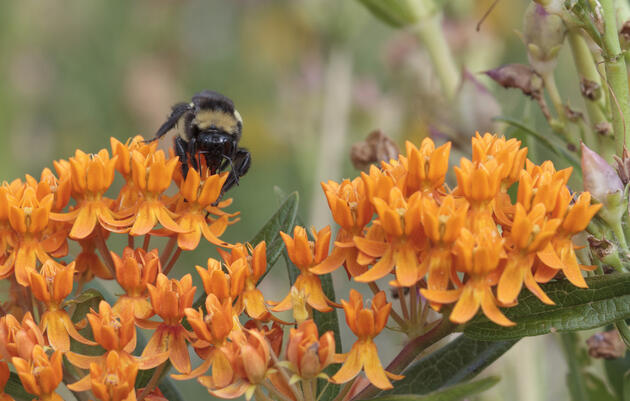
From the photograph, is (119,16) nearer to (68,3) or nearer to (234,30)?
(68,3)

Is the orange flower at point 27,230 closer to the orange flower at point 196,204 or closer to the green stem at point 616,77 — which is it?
the orange flower at point 196,204

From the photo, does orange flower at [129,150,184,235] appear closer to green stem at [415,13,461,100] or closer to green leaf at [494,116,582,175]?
green leaf at [494,116,582,175]

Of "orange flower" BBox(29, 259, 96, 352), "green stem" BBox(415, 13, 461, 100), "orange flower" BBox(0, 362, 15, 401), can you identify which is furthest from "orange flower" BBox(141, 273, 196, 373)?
"green stem" BBox(415, 13, 461, 100)

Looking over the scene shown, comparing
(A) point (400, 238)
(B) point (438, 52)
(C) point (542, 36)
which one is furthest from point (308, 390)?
(B) point (438, 52)

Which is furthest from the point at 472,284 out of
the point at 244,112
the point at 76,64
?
the point at 76,64

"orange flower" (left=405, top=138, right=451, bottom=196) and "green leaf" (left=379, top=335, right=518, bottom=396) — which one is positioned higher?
"orange flower" (left=405, top=138, right=451, bottom=196)
